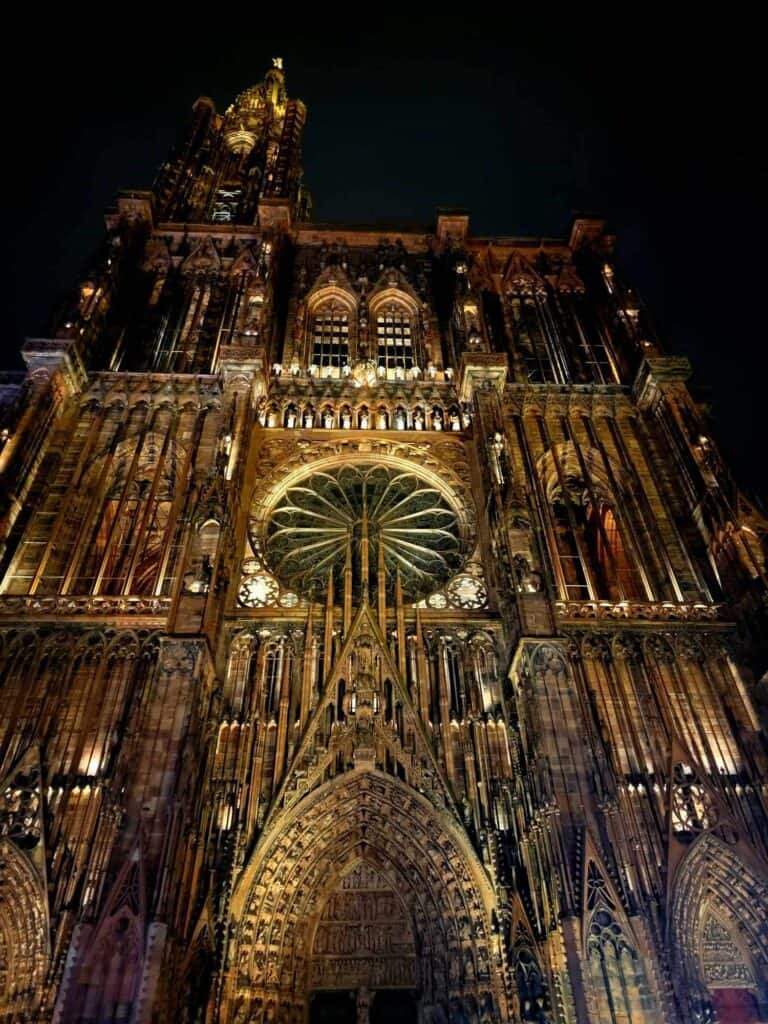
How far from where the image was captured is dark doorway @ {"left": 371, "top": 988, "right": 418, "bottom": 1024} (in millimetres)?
13938

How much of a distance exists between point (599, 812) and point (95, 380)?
19726mm

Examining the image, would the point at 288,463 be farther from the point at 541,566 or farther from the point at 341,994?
the point at 341,994

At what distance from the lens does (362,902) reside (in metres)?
15.1

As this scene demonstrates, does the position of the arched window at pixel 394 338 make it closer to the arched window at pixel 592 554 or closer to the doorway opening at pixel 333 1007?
the arched window at pixel 592 554

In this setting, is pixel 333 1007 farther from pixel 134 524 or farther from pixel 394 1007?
pixel 134 524

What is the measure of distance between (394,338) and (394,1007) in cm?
2188

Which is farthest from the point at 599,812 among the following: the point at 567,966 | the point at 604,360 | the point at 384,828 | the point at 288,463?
the point at 604,360

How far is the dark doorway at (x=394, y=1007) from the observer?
13938mm

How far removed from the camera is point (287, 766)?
1573 cm

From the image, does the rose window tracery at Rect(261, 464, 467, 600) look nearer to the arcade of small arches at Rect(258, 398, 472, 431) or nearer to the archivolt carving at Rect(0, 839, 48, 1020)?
the arcade of small arches at Rect(258, 398, 472, 431)

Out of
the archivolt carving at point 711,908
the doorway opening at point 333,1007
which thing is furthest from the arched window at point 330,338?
the doorway opening at point 333,1007

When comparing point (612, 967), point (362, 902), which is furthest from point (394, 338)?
point (612, 967)

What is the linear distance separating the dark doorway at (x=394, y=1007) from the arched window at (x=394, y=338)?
60.7 feet

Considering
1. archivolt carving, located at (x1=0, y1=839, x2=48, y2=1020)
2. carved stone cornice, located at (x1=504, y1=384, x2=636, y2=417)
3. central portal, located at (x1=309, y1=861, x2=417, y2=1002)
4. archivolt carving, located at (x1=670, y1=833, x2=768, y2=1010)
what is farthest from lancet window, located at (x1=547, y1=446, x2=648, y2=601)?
archivolt carving, located at (x1=0, y1=839, x2=48, y2=1020)
